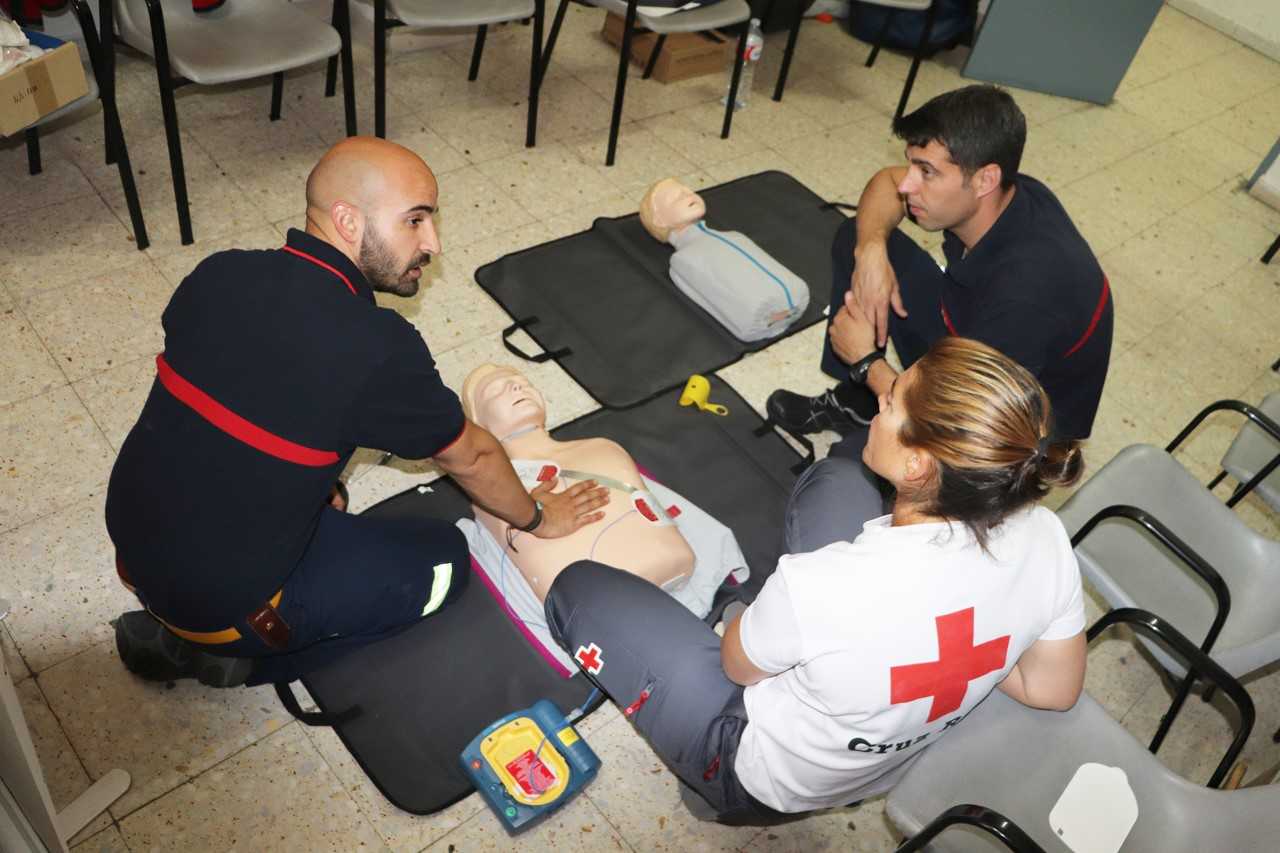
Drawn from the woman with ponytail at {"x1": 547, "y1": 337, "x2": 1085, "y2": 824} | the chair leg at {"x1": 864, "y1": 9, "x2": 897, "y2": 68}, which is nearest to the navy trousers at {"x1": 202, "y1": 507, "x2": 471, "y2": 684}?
the woman with ponytail at {"x1": 547, "y1": 337, "x2": 1085, "y2": 824}

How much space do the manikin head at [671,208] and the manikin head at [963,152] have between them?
1070 millimetres

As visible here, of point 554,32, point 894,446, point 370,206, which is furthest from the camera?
point 554,32

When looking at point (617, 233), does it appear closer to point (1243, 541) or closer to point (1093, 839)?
point (1243, 541)

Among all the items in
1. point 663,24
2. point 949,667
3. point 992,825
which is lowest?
point 663,24

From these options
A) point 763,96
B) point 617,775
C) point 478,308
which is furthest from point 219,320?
point 763,96

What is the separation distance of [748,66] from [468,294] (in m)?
2.10

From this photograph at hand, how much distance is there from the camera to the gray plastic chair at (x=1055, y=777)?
168 centimetres

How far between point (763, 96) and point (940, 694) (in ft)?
11.8

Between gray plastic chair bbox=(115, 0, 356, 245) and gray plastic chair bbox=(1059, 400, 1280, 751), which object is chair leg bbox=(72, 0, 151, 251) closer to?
gray plastic chair bbox=(115, 0, 356, 245)

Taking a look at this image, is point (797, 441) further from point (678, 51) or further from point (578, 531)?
point (678, 51)

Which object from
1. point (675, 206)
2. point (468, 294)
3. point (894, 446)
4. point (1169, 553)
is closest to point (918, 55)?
point (675, 206)

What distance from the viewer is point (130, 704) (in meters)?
2.08

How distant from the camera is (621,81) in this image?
3.64 m

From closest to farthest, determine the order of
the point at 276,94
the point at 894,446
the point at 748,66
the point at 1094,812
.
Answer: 1. the point at 894,446
2. the point at 1094,812
3. the point at 276,94
4. the point at 748,66
